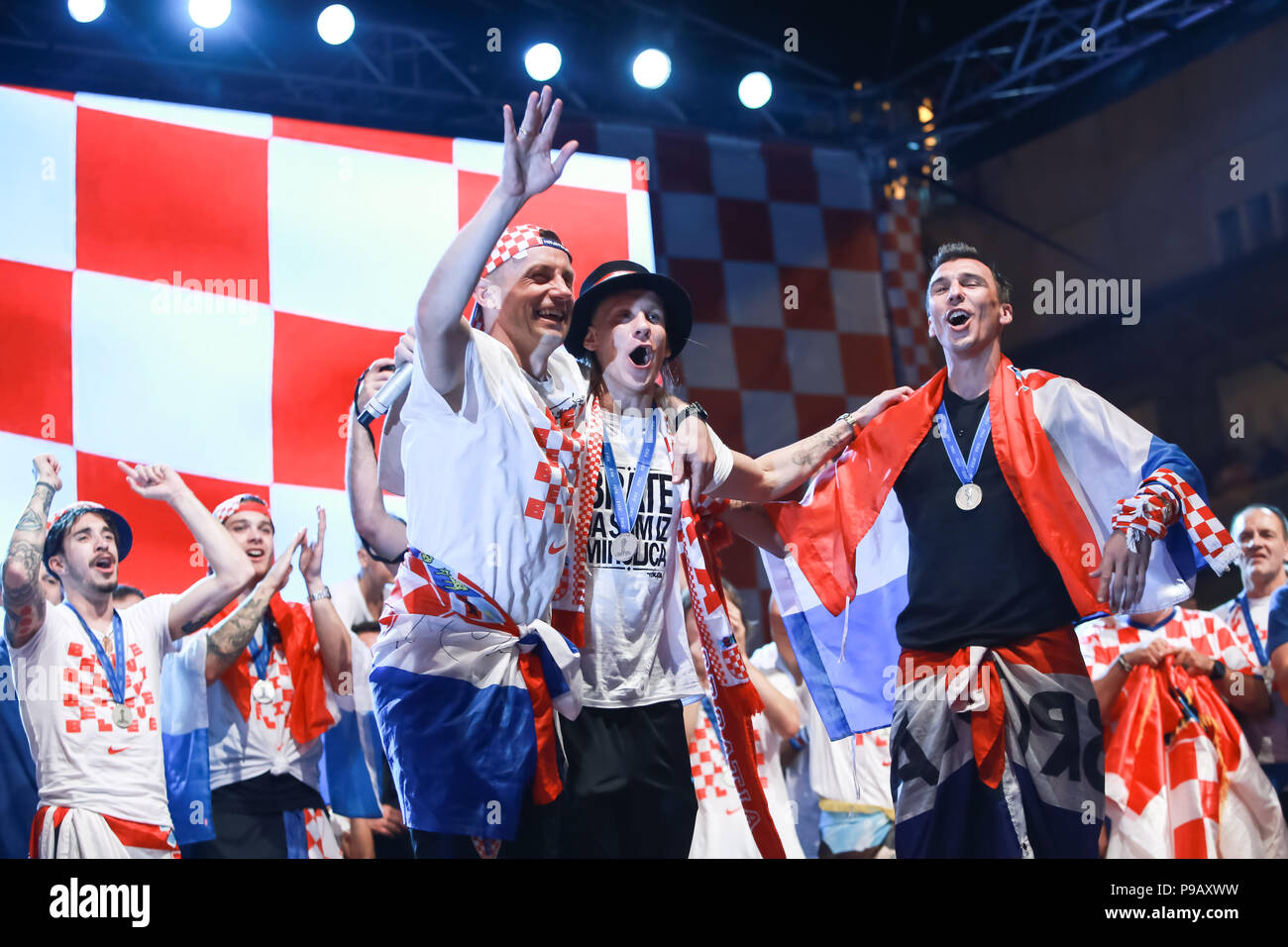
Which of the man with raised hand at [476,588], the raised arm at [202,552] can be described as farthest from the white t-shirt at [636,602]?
the raised arm at [202,552]

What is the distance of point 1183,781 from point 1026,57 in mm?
2982

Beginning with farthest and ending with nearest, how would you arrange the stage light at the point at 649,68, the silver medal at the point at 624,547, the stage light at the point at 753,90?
the stage light at the point at 753,90, the stage light at the point at 649,68, the silver medal at the point at 624,547

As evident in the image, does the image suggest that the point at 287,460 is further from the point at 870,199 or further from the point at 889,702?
the point at 870,199

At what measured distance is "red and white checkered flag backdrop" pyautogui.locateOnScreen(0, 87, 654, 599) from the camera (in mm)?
3443

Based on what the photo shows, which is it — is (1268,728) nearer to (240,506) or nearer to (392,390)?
(392,390)

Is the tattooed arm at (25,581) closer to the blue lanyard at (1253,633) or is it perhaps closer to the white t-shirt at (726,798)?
the white t-shirt at (726,798)

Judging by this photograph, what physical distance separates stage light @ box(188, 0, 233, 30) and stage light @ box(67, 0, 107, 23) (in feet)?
0.90

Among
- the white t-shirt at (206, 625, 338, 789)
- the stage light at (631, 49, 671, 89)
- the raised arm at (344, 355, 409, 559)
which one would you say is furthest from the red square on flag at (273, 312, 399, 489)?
the stage light at (631, 49, 671, 89)

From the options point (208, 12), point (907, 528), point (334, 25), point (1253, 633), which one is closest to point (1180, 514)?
point (907, 528)

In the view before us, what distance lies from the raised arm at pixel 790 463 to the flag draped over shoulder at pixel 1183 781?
5.21 feet

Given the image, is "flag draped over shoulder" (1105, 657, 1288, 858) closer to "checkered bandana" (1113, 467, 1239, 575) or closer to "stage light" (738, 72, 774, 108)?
"checkered bandana" (1113, 467, 1239, 575)

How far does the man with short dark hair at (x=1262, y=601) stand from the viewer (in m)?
3.84
